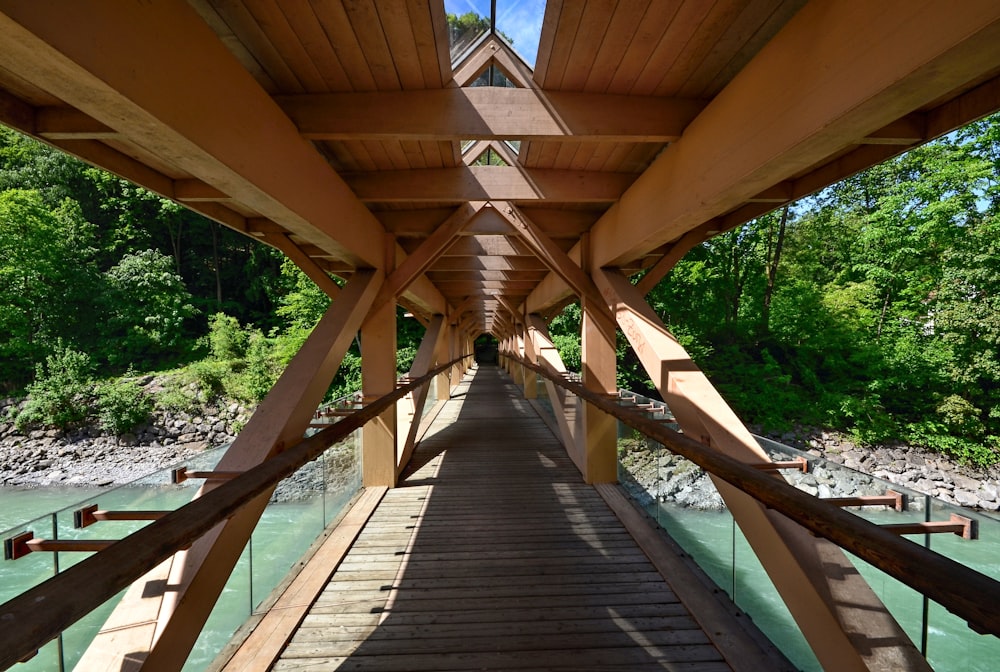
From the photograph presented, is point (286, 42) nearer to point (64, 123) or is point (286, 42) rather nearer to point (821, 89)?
point (64, 123)

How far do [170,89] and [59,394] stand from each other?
71.8 ft

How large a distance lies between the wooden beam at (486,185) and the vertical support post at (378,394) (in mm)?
1522

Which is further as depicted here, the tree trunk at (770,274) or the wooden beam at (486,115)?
the tree trunk at (770,274)

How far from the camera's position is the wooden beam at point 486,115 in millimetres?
2568

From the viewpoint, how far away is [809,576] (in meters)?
1.94

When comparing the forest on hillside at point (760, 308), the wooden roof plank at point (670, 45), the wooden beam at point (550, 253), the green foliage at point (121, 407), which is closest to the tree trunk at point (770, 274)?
the forest on hillside at point (760, 308)

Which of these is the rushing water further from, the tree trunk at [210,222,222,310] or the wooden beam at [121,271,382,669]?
the tree trunk at [210,222,222,310]

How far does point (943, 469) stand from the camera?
13406 millimetres

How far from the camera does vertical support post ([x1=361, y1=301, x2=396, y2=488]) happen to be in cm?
501

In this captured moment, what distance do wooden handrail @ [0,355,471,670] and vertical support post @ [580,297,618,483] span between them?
3.90 m

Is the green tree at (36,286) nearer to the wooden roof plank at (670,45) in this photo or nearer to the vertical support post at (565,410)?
the vertical support post at (565,410)

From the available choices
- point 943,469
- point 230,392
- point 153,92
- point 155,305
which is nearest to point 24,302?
point 155,305

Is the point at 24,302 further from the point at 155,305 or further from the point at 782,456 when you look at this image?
the point at 782,456

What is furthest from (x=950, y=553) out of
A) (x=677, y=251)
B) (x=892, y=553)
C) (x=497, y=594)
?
(x=677, y=251)
